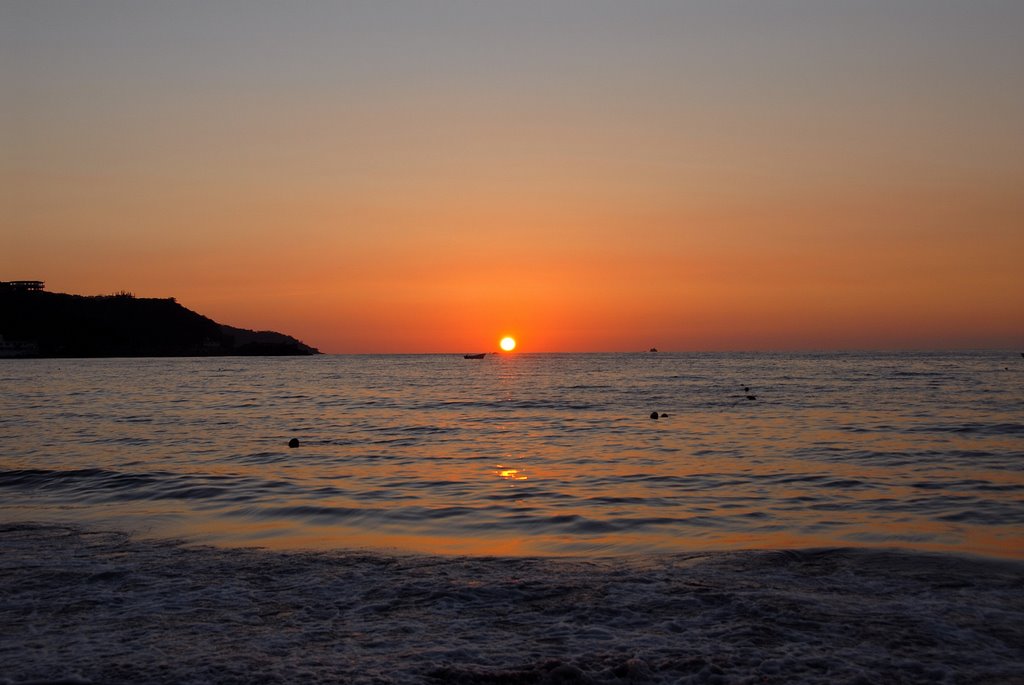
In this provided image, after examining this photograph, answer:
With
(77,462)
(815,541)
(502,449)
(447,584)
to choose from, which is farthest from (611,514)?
(77,462)

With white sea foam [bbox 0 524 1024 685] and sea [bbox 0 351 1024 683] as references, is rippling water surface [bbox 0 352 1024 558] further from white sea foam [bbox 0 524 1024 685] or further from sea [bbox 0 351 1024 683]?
white sea foam [bbox 0 524 1024 685]

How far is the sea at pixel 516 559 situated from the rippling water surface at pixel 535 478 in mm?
127

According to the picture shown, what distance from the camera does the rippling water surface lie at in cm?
1433

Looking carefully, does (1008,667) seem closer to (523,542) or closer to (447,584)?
(447,584)

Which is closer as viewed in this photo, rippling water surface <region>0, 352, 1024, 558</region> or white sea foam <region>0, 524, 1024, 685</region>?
white sea foam <region>0, 524, 1024, 685</region>

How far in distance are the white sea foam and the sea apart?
1.7 inches

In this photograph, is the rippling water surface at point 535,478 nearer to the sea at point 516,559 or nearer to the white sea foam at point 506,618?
the sea at point 516,559

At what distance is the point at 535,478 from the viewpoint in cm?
2122

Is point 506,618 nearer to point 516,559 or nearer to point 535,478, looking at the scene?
point 516,559

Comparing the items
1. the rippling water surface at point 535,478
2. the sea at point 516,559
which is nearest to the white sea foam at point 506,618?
the sea at point 516,559

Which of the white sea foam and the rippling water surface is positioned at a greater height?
the white sea foam

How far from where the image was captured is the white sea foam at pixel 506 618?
291 inches

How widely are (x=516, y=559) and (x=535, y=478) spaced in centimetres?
911

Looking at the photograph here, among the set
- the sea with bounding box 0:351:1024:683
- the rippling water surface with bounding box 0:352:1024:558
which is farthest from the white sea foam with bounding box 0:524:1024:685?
the rippling water surface with bounding box 0:352:1024:558
